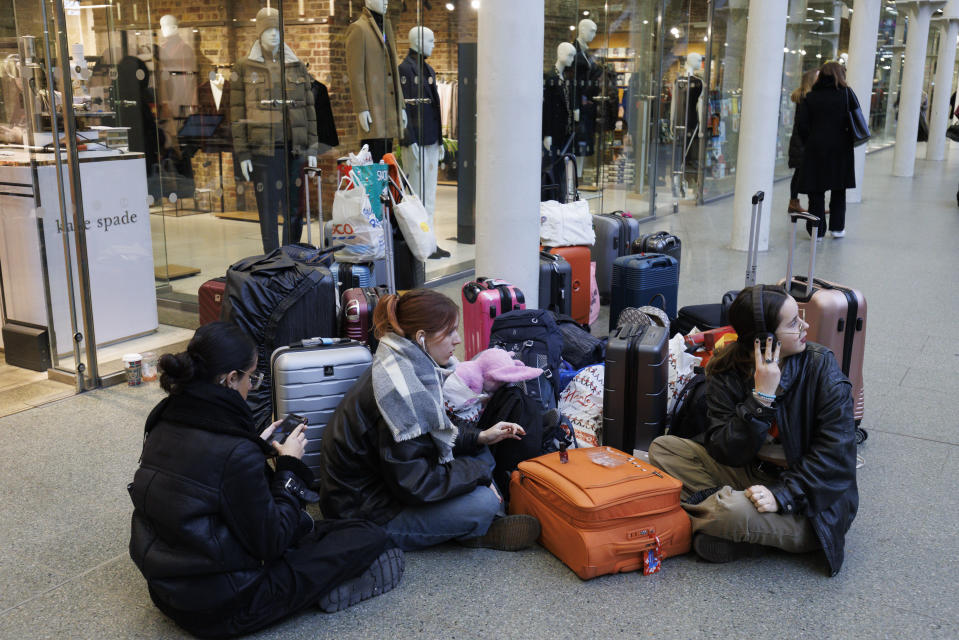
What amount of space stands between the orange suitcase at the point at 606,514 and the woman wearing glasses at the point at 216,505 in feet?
2.67

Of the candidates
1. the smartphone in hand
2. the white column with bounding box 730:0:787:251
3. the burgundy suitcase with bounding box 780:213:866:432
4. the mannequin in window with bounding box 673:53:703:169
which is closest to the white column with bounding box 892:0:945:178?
the mannequin in window with bounding box 673:53:703:169

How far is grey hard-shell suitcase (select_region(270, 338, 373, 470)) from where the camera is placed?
3.26 m

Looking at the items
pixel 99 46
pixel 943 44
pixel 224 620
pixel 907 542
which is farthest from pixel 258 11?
pixel 943 44

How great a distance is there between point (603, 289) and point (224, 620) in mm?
4518

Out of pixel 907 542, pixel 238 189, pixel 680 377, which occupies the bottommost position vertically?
pixel 907 542

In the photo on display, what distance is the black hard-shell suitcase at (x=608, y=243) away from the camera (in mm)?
6457

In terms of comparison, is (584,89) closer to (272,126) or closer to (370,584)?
(272,126)

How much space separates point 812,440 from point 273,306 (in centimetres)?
234

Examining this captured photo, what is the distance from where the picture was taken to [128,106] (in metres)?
6.02

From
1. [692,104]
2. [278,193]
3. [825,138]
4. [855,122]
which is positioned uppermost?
[692,104]

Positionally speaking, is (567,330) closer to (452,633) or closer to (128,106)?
(452,633)

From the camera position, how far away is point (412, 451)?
9.31 feet

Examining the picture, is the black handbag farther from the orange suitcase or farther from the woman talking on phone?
the orange suitcase

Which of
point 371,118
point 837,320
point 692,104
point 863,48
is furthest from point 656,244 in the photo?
point 863,48
